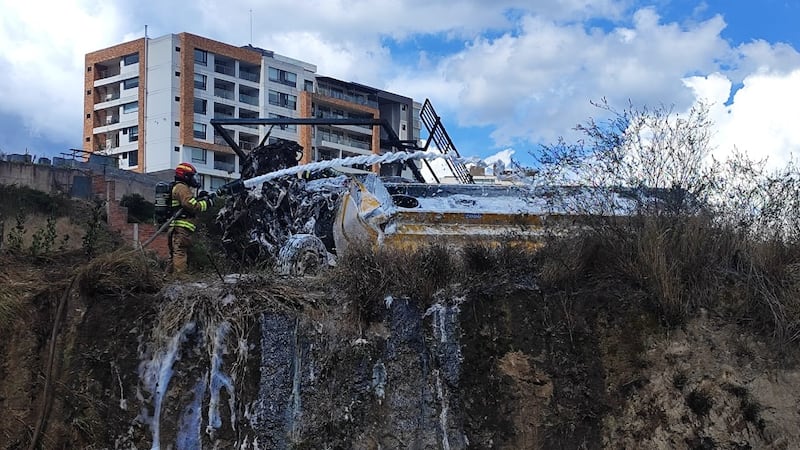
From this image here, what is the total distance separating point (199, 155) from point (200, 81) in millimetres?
4864

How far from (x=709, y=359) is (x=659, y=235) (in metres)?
0.97

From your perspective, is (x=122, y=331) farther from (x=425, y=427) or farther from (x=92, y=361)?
(x=425, y=427)

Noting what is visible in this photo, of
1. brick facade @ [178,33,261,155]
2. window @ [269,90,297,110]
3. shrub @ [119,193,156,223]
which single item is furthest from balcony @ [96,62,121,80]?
shrub @ [119,193,156,223]

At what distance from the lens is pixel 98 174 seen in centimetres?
3403

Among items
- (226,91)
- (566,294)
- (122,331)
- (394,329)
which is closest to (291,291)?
(394,329)

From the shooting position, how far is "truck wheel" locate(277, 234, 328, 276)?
7.61 m

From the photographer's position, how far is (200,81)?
52531 millimetres

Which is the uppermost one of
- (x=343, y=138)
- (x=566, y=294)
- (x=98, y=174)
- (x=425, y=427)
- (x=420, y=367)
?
(x=343, y=138)

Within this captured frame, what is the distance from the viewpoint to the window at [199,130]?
169ft

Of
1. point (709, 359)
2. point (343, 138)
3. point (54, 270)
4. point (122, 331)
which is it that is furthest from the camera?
point (343, 138)

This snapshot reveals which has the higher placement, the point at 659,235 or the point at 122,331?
the point at 659,235

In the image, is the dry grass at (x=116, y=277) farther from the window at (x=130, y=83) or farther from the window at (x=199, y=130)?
the window at (x=130, y=83)

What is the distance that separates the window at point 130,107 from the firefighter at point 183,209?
154ft

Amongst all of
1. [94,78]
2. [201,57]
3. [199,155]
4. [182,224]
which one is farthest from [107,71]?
[182,224]
